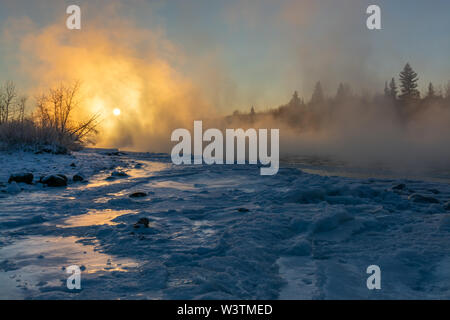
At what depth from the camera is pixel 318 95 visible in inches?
2803

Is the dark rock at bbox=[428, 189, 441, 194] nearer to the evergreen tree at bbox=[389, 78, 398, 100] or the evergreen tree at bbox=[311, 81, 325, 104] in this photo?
the evergreen tree at bbox=[389, 78, 398, 100]

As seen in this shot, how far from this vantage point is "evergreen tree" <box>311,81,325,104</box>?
7094 centimetres

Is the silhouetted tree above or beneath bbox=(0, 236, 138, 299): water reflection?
above

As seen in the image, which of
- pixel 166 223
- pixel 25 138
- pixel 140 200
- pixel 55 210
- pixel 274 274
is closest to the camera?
pixel 274 274

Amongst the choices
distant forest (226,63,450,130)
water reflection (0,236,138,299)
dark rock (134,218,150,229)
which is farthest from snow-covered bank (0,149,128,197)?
distant forest (226,63,450,130)

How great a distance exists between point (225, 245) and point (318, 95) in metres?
72.8

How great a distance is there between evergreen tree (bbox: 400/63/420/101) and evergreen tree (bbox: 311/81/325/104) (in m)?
18.9

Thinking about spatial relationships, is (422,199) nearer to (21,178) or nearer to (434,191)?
(434,191)
